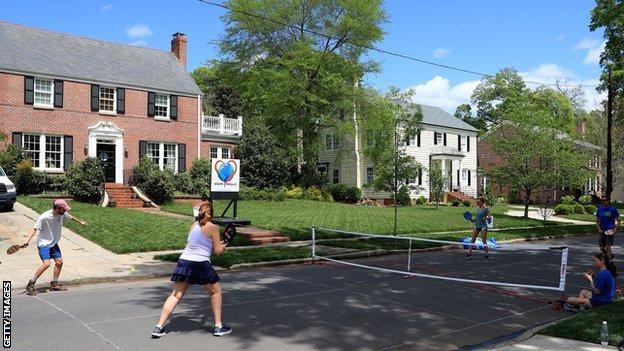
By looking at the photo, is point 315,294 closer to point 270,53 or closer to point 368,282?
point 368,282

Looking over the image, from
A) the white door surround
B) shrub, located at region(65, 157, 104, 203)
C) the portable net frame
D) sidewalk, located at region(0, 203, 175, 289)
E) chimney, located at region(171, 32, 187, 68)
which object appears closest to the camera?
sidewalk, located at region(0, 203, 175, 289)

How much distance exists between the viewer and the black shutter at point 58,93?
29859 mm

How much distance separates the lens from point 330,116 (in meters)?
40.8

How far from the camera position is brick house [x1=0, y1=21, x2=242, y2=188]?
29141 millimetres

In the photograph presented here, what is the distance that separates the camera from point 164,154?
33875mm

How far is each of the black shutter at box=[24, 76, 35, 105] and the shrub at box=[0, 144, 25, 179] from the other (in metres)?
3.04

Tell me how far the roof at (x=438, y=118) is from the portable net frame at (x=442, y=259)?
3344cm

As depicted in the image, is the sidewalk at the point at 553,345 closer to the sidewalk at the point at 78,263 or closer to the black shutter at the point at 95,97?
the sidewalk at the point at 78,263

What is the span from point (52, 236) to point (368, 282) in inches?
238

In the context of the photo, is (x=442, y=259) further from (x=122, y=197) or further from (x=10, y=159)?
(x=10, y=159)

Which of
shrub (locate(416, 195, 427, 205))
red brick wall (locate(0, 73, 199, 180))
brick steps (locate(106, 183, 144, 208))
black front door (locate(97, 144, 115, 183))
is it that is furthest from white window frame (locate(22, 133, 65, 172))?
shrub (locate(416, 195, 427, 205))

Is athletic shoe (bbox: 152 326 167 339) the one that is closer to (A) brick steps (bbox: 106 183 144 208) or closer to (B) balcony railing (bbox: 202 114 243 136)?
(A) brick steps (bbox: 106 183 144 208)

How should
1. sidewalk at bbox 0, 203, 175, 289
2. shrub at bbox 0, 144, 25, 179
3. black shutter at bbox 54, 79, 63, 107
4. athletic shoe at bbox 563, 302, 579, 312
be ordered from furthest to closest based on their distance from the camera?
1. black shutter at bbox 54, 79, 63, 107
2. shrub at bbox 0, 144, 25, 179
3. sidewalk at bbox 0, 203, 175, 289
4. athletic shoe at bbox 563, 302, 579, 312

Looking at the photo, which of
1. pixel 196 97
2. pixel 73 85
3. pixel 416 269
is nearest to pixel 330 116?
pixel 196 97
